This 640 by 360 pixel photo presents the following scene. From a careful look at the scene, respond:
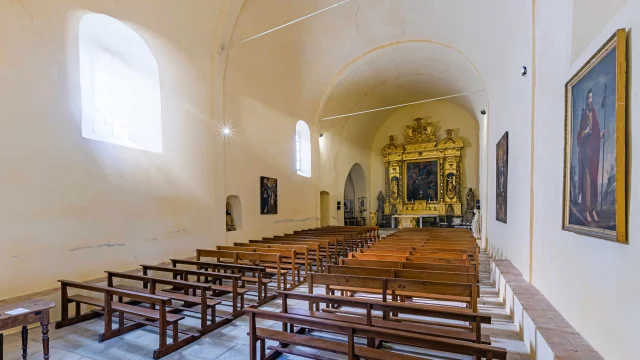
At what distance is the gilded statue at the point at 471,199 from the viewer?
15758 millimetres

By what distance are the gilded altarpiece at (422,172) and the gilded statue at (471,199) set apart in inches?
17.2

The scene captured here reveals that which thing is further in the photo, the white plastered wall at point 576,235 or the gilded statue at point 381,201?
the gilded statue at point 381,201

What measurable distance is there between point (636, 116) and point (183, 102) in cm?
691

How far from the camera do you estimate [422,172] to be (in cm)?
1697

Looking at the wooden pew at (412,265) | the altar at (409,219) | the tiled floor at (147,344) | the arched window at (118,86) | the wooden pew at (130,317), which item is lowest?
the altar at (409,219)

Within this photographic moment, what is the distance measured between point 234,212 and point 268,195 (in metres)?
1.30

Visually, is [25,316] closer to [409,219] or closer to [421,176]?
[409,219]

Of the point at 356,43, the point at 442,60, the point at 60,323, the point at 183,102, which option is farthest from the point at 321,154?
the point at 60,323

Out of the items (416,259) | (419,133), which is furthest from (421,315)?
(419,133)

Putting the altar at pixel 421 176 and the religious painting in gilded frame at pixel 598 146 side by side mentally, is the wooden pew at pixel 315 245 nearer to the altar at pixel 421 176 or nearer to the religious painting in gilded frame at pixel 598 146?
the religious painting in gilded frame at pixel 598 146

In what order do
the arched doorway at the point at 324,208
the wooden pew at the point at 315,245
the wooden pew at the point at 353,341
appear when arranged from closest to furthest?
the wooden pew at the point at 353,341
the wooden pew at the point at 315,245
the arched doorway at the point at 324,208

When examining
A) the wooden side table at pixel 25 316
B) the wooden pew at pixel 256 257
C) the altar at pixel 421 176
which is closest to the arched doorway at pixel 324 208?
the altar at pixel 421 176

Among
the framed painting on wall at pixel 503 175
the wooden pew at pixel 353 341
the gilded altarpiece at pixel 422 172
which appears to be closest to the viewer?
the wooden pew at pixel 353 341

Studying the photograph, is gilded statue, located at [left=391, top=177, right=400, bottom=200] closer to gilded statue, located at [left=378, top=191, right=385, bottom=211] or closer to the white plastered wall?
gilded statue, located at [left=378, top=191, right=385, bottom=211]
